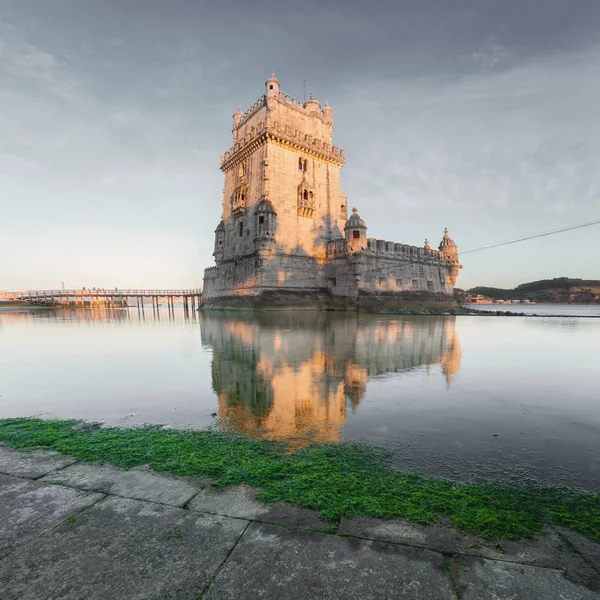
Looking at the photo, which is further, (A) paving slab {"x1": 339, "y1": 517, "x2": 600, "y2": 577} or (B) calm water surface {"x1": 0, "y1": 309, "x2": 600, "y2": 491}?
(B) calm water surface {"x1": 0, "y1": 309, "x2": 600, "y2": 491}

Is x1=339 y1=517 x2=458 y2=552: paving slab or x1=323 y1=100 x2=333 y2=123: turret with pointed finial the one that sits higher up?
x1=323 y1=100 x2=333 y2=123: turret with pointed finial

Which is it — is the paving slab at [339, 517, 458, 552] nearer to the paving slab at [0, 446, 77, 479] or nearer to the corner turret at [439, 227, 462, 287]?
the paving slab at [0, 446, 77, 479]

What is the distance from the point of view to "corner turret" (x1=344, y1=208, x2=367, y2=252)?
29.6 meters

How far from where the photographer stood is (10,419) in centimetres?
414

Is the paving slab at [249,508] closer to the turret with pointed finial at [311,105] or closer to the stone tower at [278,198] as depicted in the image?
the stone tower at [278,198]

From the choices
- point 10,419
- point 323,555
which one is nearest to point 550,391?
point 323,555

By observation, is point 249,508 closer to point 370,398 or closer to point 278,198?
point 370,398

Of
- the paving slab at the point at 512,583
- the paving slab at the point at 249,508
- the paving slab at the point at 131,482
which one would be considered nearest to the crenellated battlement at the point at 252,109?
the paving slab at the point at 131,482

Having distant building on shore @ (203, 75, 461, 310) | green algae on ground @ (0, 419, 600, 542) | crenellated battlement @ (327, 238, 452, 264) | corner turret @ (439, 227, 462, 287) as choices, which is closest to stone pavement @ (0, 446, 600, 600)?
green algae on ground @ (0, 419, 600, 542)

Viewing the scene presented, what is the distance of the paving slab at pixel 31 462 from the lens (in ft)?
9.16

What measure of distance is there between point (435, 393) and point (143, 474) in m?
4.40

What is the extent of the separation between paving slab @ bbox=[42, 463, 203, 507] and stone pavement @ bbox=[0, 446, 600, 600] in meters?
0.03

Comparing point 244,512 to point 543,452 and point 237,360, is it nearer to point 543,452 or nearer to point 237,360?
point 543,452

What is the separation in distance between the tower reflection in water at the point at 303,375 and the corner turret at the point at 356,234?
1919 centimetres
